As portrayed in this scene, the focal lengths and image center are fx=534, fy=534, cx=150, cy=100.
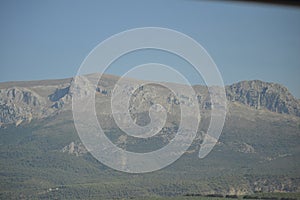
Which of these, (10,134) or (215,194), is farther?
(10,134)

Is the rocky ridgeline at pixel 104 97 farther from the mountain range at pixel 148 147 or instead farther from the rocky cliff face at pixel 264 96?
the mountain range at pixel 148 147

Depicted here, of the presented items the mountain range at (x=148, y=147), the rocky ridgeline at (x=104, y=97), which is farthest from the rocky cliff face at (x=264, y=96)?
the mountain range at (x=148, y=147)

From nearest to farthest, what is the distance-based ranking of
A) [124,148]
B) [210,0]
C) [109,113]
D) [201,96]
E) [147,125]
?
[210,0] < [124,148] < [147,125] < [109,113] < [201,96]

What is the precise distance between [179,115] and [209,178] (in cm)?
7398

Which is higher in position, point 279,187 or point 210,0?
point 210,0

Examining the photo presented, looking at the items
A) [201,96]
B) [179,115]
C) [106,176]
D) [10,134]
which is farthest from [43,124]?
[106,176]

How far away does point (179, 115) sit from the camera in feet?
485

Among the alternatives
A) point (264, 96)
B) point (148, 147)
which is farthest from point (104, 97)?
point (148, 147)

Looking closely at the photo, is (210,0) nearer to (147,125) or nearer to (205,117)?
(147,125)

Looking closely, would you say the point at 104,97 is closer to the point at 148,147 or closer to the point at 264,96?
the point at 264,96

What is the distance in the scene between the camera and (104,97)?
597ft

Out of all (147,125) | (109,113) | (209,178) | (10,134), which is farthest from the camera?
(109,113)

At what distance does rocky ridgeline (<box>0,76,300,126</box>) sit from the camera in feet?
537

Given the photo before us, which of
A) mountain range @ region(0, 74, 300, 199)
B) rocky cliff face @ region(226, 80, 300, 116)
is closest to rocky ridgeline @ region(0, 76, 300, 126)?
rocky cliff face @ region(226, 80, 300, 116)
